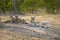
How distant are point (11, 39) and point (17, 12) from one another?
19.7 meters

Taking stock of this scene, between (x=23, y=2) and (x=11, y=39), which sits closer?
(x=11, y=39)

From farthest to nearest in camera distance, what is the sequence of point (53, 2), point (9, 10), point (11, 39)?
1. point (9, 10)
2. point (53, 2)
3. point (11, 39)

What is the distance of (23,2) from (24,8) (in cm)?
127

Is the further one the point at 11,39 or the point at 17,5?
the point at 17,5

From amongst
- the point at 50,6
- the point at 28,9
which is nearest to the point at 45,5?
the point at 50,6

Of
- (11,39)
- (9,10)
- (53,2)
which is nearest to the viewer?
(11,39)

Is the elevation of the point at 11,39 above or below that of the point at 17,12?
above

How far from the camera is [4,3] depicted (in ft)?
103

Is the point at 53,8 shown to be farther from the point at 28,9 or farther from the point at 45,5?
the point at 28,9

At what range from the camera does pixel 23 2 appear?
32188 mm

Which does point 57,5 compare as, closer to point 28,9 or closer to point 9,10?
point 28,9

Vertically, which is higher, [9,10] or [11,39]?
[11,39]

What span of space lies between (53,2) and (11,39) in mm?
19197

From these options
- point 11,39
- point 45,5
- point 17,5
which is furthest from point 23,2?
point 11,39
